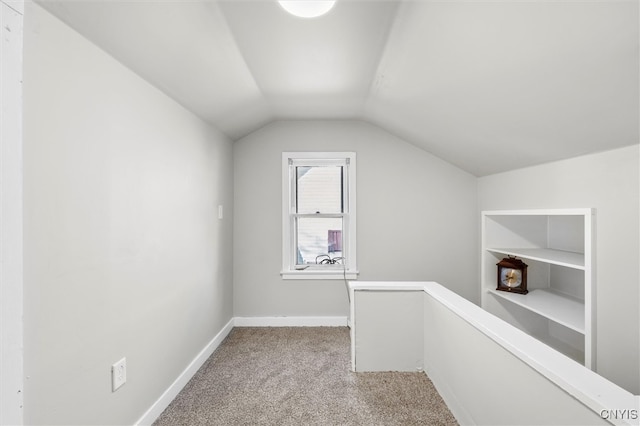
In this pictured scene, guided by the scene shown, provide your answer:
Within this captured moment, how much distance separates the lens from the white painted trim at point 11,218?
0.99m

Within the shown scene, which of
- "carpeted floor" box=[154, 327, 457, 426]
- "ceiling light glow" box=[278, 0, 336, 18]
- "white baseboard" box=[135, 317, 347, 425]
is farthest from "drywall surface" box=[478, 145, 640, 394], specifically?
"white baseboard" box=[135, 317, 347, 425]

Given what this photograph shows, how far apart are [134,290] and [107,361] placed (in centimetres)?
35

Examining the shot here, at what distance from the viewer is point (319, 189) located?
11.5 feet

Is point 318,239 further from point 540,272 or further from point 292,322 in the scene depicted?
point 540,272

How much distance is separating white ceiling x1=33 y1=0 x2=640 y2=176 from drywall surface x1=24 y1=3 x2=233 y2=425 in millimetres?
201

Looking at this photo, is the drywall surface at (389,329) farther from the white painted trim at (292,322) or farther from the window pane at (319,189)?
the window pane at (319,189)

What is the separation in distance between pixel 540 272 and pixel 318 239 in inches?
87.0

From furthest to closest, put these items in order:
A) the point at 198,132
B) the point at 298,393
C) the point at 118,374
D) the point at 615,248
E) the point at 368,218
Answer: the point at 368,218 < the point at 198,132 < the point at 298,393 < the point at 615,248 < the point at 118,374

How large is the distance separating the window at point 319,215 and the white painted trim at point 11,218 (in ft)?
7.94

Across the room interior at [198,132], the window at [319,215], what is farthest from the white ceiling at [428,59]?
the window at [319,215]

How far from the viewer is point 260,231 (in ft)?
11.1

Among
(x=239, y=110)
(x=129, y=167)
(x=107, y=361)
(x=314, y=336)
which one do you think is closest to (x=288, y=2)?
(x=129, y=167)

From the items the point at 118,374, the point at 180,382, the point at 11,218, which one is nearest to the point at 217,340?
the point at 180,382

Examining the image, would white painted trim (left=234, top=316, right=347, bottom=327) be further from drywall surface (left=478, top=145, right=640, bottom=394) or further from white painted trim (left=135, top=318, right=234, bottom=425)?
drywall surface (left=478, top=145, right=640, bottom=394)
